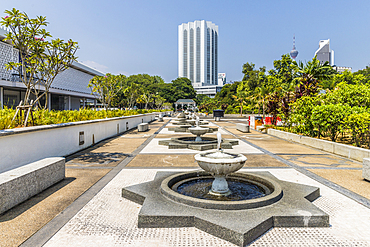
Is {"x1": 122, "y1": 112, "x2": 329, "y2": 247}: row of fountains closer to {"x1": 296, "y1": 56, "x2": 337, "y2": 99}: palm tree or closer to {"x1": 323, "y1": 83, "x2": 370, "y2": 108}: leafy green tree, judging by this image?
{"x1": 323, "y1": 83, "x2": 370, "y2": 108}: leafy green tree

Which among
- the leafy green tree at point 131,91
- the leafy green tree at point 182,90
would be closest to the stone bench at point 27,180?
the leafy green tree at point 131,91

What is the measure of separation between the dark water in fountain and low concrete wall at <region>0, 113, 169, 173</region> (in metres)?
4.97

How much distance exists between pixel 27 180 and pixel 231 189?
439 centimetres

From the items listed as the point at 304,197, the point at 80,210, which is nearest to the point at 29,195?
the point at 80,210

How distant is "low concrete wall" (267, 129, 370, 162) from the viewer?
8848 mm

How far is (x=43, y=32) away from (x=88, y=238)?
8557mm

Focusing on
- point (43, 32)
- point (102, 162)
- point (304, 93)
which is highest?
point (43, 32)

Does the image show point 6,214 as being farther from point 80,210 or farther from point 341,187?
point 341,187

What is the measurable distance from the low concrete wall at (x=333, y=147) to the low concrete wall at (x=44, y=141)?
37.4ft

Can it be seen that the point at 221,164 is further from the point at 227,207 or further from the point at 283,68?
the point at 283,68

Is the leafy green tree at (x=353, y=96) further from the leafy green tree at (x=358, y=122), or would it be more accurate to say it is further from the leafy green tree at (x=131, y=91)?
the leafy green tree at (x=131, y=91)

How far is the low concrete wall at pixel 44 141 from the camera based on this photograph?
6.72 m

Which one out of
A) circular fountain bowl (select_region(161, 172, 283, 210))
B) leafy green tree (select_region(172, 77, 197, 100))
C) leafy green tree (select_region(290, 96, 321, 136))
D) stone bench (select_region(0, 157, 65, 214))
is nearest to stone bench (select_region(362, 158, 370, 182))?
circular fountain bowl (select_region(161, 172, 283, 210))

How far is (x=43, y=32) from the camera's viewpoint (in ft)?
29.9
